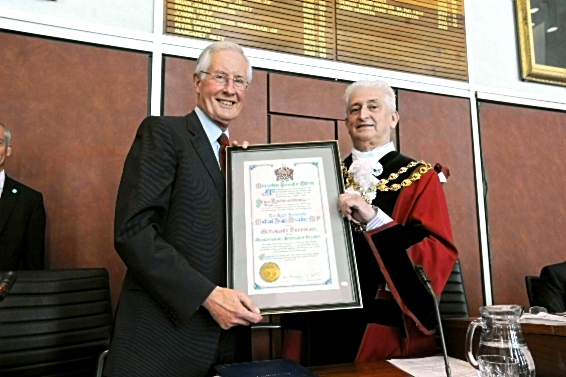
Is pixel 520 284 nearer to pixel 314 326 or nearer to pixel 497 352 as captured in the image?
pixel 314 326

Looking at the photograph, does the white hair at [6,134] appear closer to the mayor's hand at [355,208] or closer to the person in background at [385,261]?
the person in background at [385,261]

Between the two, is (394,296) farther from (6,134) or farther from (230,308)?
(6,134)

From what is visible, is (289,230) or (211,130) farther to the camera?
(211,130)

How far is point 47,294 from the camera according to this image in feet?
6.09

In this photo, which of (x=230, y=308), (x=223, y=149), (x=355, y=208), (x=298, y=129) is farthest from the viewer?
(x=298, y=129)

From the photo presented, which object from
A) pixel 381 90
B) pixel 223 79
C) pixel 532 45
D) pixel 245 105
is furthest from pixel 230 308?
pixel 532 45

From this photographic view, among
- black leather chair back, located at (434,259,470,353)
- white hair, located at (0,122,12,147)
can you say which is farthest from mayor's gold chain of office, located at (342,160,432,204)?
white hair, located at (0,122,12,147)

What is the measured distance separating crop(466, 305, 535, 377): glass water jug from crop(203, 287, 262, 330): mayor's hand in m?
0.56

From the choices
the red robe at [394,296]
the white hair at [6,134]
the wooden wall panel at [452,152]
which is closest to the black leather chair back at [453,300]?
the wooden wall panel at [452,152]

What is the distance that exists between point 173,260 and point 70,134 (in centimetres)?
151

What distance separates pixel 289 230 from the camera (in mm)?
1531

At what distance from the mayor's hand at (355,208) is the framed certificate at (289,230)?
1.4 inches

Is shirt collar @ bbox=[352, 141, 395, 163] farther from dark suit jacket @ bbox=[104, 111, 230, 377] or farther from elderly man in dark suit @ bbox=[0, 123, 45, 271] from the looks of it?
elderly man in dark suit @ bbox=[0, 123, 45, 271]

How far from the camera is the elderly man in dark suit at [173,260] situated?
1.34 meters
